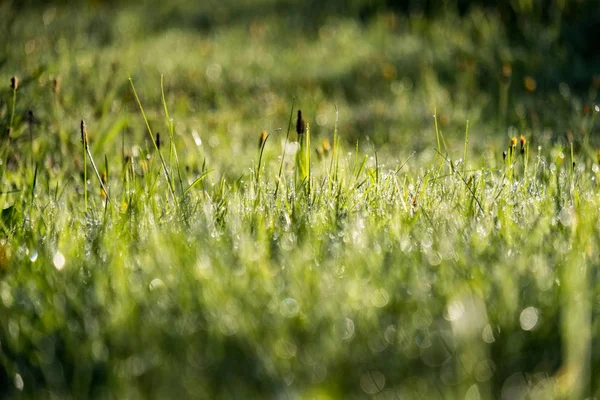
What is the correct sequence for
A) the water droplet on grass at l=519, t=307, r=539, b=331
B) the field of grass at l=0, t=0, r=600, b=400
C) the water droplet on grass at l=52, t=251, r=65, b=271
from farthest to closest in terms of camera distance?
the water droplet on grass at l=52, t=251, r=65, b=271
the water droplet on grass at l=519, t=307, r=539, b=331
the field of grass at l=0, t=0, r=600, b=400

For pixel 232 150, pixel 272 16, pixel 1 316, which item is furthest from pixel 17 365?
pixel 272 16

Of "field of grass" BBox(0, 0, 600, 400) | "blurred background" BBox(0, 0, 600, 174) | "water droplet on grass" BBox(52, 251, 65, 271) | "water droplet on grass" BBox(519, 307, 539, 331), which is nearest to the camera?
"field of grass" BBox(0, 0, 600, 400)

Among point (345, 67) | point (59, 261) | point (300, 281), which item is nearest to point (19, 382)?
point (59, 261)

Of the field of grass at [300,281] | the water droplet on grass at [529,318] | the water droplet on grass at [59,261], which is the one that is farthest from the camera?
the water droplet on grass at [59,261]

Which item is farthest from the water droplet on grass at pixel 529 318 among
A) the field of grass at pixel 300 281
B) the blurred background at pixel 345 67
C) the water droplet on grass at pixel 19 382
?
the blurred background at pixel 345 67

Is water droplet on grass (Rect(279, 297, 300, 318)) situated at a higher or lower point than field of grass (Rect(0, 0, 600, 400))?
higher

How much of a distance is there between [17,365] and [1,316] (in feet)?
0.58

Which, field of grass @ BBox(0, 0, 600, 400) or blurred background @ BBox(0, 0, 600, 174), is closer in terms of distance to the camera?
field of grass @ BBox(0, 0, 600, 400)

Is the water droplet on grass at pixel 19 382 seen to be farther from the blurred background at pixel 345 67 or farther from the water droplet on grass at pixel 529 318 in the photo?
the blurred background at pixel 345 67

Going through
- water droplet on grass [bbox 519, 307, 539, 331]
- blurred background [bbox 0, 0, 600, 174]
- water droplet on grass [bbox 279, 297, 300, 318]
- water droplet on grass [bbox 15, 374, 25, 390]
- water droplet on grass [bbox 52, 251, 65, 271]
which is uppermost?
water droplet on grass [bbox 279, 297, 300, 318]

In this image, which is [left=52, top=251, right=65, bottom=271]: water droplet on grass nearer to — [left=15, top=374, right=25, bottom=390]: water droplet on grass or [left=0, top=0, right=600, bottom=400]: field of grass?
[left=0, top=0, right=600, bottom=400]: field of grass

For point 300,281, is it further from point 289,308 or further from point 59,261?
point 59,261

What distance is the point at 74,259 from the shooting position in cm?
190

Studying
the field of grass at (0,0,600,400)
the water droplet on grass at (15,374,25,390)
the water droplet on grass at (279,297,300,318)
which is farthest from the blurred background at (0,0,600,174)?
the water droplet on grass at (15,374,25,390)
